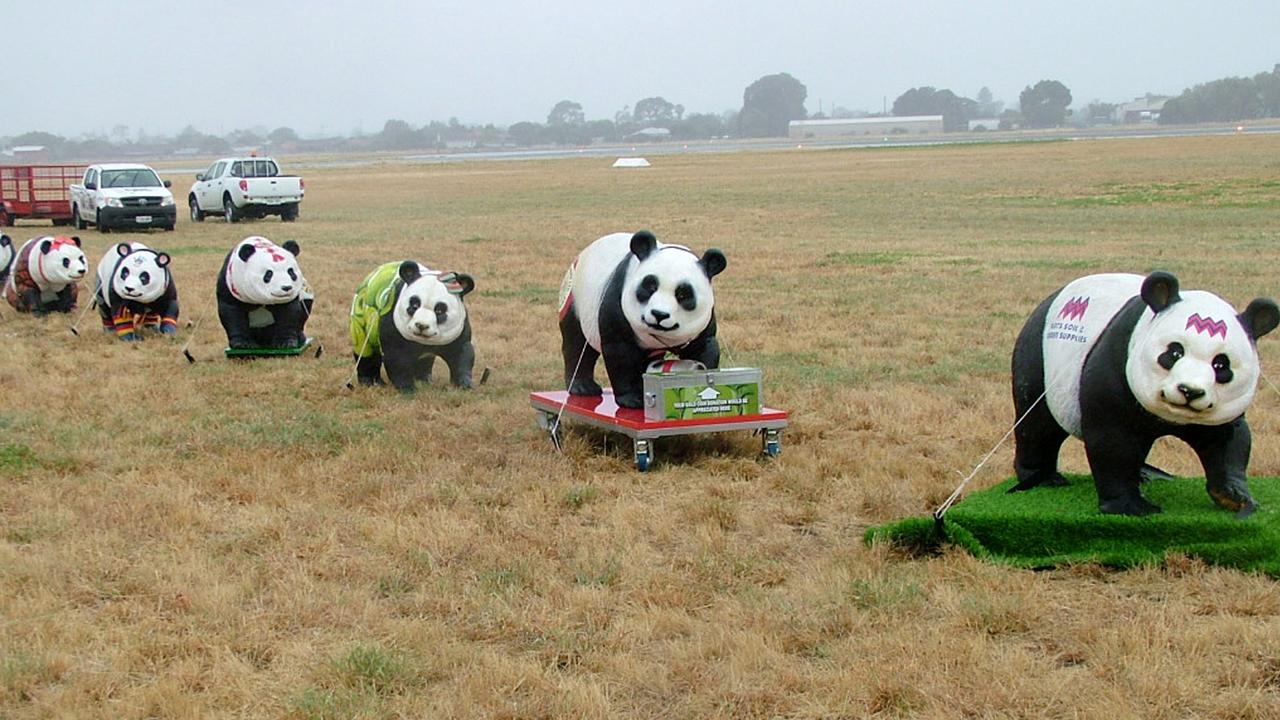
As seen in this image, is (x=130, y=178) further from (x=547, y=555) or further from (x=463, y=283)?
(x=547, y=555)

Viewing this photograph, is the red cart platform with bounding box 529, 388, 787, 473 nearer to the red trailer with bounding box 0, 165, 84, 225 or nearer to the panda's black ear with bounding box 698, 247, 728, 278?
the panda's black ear with bounding box 698, 247, 728, 278

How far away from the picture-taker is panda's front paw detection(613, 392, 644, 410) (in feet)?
28.9

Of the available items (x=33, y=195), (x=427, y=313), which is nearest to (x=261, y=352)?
(x=427, y=313)

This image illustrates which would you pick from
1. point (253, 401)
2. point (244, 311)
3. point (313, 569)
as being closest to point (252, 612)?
point (313, 569)

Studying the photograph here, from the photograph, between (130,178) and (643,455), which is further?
(130,178)

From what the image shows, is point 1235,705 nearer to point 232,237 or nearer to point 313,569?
point 313,569

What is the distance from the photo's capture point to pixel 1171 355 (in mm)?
5723

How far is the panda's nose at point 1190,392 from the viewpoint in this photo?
5.57 metres

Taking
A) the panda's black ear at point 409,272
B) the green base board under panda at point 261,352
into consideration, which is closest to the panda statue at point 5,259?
the green base board under panda at point 261,352

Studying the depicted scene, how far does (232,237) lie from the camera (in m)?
27.7

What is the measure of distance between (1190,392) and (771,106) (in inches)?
6885

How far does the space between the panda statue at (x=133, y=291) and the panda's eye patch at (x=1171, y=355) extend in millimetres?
11179

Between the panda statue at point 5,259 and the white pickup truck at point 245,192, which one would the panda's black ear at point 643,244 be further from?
the white pickup truck at point 245,192

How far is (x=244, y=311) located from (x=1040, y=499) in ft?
28.7
